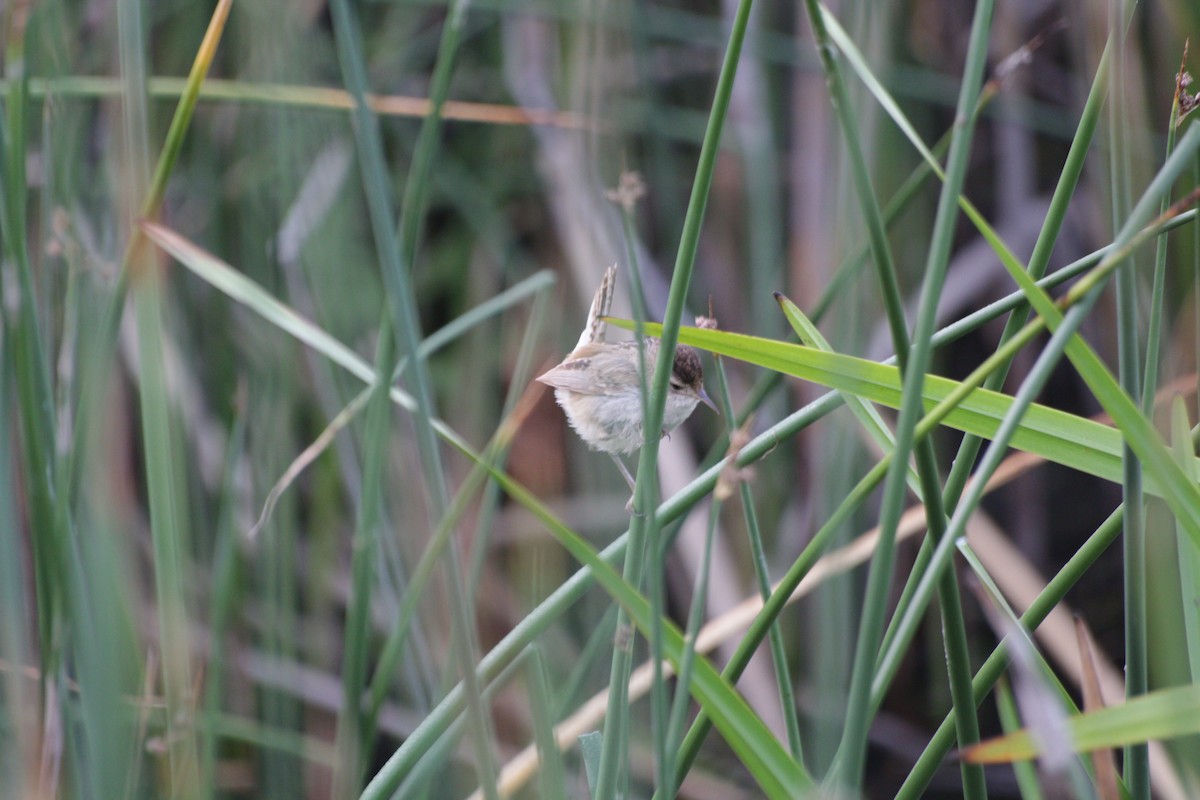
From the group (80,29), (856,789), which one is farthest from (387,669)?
(80,29)

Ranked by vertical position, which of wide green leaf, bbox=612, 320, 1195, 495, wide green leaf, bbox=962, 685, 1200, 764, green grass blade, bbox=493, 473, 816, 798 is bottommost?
green grass blade, bbox=493, 473, 816, 798

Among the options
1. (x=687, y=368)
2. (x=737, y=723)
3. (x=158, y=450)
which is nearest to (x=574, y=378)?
(x=687, y=368)

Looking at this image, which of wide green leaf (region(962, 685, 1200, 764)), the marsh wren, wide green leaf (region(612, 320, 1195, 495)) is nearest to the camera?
wide green leaf (region(962, 685, 1200, 764))

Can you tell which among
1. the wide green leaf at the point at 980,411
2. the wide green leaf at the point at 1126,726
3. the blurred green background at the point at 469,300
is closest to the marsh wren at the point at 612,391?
the blurred green background at the point at 469,300

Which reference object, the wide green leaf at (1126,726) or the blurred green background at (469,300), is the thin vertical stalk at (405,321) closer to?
the wide green leaf at (1126,726)

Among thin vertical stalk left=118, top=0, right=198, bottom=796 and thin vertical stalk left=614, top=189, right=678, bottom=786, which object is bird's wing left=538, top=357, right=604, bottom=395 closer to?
thin vertical stalk left=118, top=0, right=198, bottom=796

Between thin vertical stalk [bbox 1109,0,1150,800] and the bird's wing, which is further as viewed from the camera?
the bird's wing

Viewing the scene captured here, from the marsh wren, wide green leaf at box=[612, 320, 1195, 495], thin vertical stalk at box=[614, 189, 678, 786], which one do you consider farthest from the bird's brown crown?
thin vertical stalk at box=[614, 189, 678, 786]

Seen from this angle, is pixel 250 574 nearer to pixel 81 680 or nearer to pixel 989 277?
pixel 81 680
